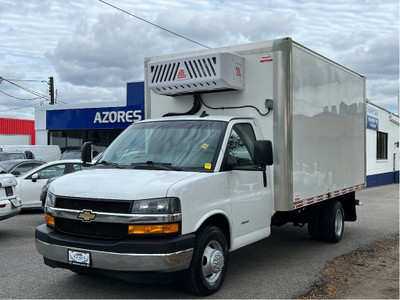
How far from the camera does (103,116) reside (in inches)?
1003

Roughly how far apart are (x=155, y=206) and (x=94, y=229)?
73 centimetres

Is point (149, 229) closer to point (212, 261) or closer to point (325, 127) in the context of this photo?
point (212, 261)

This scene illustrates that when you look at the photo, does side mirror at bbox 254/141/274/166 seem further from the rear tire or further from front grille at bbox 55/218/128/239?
the rear tire

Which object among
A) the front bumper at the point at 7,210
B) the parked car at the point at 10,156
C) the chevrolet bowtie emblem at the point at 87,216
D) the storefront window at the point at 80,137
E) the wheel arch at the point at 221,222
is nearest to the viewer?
the chevrolet bowtie emblem at the point at 87,216

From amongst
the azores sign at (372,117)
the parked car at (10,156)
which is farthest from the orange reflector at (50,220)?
the azores sign at (372,117)

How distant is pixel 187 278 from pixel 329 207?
13.9ft

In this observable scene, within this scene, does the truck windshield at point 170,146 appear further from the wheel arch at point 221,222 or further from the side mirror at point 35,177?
the side mirror at point 35,177

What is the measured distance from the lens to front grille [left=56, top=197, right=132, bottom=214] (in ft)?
15.0

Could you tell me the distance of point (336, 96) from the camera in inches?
328

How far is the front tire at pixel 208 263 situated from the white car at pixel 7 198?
4.88 m

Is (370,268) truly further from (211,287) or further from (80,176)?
(80,176)

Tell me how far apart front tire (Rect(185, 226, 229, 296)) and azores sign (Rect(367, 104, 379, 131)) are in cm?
2067

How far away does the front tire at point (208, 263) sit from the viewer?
16.0ft

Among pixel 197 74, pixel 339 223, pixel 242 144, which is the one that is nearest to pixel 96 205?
pixel 242 144
